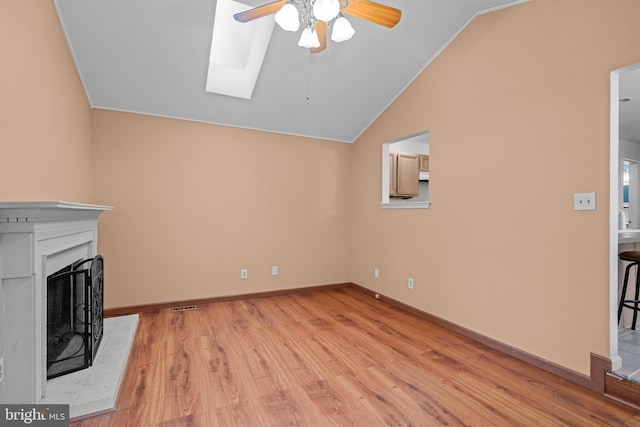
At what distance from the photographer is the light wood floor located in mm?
1662

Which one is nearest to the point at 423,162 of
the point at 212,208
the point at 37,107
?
the point at 212,208

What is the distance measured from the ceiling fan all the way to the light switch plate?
5.37 ft

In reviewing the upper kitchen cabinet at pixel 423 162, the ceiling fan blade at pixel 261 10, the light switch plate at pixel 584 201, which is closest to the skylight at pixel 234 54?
the ceiling fan blade at pixel 261 10

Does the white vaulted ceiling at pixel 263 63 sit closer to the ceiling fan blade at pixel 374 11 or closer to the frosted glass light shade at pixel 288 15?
the ceiling fan blade at pixel 374 11

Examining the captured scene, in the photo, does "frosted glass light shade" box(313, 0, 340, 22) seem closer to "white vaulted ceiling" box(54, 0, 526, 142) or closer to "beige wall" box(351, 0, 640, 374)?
"white vaulted ceiling" box(54, 0, 526, 142)

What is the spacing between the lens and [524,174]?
2320 mm

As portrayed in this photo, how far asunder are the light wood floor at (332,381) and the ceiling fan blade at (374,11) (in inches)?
89.2

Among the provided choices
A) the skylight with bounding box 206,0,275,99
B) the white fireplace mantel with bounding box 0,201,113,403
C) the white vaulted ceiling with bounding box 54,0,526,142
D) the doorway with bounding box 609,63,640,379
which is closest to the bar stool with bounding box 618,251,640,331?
the doorway with bounding box 609,63,640,379

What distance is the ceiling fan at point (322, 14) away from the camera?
154 cm

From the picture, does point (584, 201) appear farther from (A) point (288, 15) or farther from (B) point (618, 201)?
(A) point (288, 15)

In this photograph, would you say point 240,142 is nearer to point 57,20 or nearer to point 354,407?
point 57,20

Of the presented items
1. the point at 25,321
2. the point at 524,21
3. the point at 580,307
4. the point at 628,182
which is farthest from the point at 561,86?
the point at 628,182

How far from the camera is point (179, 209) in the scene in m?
3.51

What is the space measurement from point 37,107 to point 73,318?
1511 millimetres
